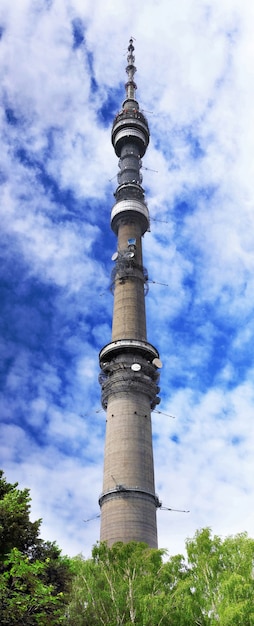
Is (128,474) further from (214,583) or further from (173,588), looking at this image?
(214,583)

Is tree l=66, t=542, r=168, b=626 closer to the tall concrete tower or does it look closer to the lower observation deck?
the tall concrete tower

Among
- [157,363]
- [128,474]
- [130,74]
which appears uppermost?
[130,74]

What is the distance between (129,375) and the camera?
218ft

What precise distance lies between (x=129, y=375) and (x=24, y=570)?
4588cm

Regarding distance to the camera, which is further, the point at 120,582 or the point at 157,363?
the point at 157,363

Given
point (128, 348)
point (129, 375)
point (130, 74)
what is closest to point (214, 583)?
point (129, 375)

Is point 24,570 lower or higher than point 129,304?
lower

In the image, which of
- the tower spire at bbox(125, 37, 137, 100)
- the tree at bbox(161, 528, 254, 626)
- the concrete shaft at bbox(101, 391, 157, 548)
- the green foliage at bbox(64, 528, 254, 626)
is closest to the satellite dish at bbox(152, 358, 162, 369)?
the concrete shaft at bbox(101, 391, 157, 548)

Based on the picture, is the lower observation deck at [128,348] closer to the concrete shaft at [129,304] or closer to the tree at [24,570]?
the concrete shaft at [129,304]

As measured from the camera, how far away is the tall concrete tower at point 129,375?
190 ft

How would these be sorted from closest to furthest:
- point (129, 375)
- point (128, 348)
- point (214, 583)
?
1. point (214, 583)
2. point (129, 375)
3. point (128, 348)

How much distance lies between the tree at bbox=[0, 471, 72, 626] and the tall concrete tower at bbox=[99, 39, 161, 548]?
31.5 metres

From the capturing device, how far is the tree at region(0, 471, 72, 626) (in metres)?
20.3

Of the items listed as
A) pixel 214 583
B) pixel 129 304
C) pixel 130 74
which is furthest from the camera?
pixel 130 74
